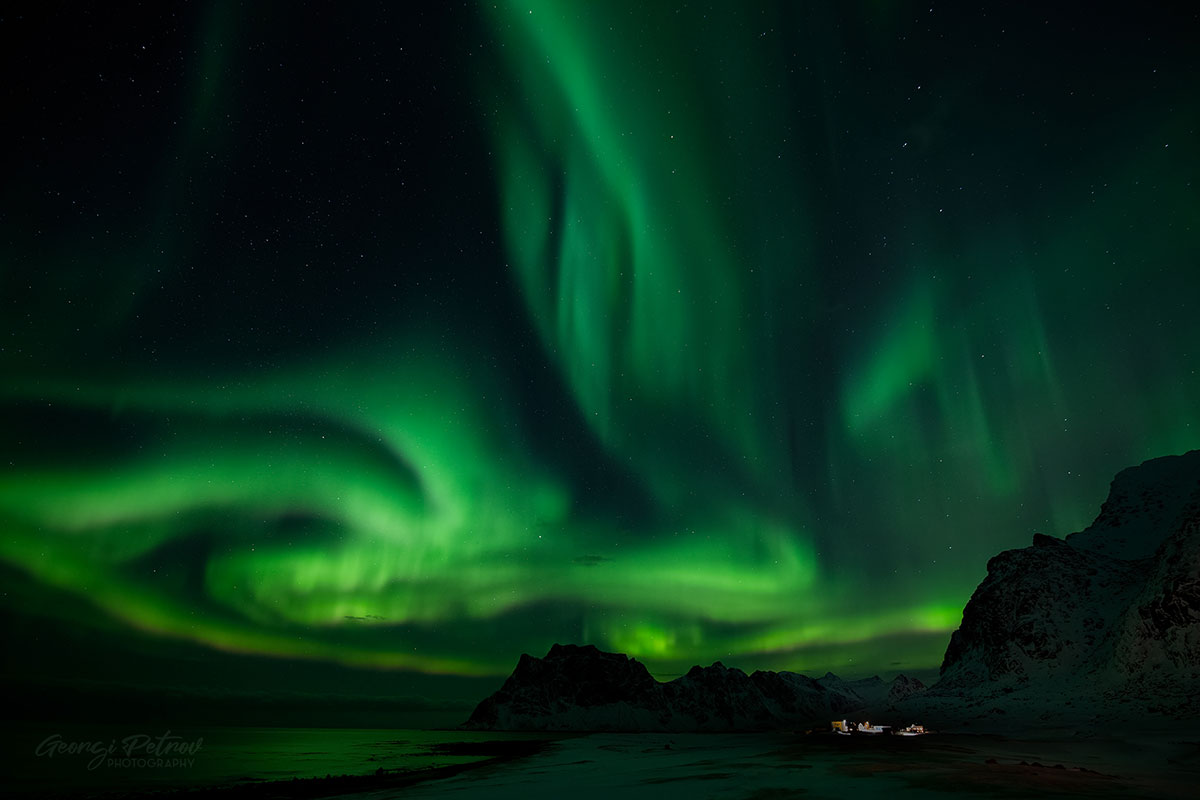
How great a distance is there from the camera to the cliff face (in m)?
124

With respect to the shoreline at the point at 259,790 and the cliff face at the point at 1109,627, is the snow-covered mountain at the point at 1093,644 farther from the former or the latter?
the shoreline at the point at 259,790

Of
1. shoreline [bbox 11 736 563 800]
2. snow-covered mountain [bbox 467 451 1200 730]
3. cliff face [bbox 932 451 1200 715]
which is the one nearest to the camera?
shoreline [bbox 11 736 563 800]

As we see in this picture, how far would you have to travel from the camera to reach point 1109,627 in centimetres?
16562

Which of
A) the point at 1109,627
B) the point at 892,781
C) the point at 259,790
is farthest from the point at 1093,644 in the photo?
the point at 259,790

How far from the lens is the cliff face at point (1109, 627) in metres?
124

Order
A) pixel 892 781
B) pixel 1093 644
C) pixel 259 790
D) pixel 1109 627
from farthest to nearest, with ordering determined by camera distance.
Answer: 1. pixel 1093 644
2. pixel 1109 627
3. pixel 259 790
4. pixel 892 781

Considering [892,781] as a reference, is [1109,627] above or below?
above

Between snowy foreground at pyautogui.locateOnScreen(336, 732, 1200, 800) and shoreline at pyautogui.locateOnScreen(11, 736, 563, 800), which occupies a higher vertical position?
snowy foreground at pyautogui.locateOnScreen(336, 732, 1200, 800)

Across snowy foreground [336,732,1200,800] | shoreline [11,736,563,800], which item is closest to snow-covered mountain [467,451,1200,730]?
snowy foreground [336,732,1200,800]

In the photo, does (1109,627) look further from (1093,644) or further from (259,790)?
(259,790)

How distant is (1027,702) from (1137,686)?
97.8ft

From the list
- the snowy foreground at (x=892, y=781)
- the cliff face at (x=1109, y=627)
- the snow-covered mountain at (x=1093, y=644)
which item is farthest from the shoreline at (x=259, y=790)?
the cliff face at (x=1109, y=627)

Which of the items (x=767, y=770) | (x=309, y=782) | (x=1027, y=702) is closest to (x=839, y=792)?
(x=767, y=770)

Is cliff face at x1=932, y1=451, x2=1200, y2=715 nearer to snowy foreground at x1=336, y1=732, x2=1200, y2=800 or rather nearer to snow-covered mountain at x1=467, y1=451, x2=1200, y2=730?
snow-covered mountain at x1=467, y1=451, x2=1200, y2=730
